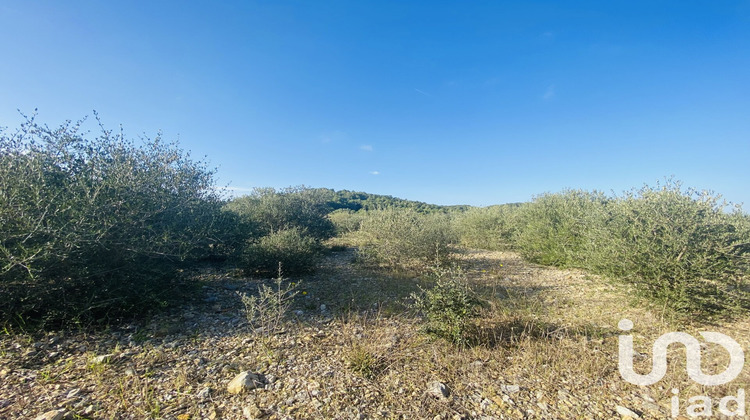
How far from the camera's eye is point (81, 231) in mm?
3270

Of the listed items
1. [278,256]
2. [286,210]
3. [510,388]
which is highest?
[286,210]

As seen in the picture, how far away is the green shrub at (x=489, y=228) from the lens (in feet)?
40.2

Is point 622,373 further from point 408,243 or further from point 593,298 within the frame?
point 408,243

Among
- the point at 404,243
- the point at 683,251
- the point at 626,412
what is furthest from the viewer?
the point at 404,243

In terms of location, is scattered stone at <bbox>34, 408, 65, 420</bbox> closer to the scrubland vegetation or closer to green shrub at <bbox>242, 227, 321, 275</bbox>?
the scrubland vegetation

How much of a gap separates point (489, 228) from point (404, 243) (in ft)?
22.2

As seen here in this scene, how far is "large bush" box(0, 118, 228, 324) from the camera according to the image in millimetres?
3115

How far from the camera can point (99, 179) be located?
4.08 metres

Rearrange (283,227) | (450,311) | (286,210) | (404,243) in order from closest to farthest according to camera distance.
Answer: (450,311)
(404,243)
(283,227)
(286,210)

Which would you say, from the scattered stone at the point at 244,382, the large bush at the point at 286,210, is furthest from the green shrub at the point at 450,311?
the large bush at the point at 286,210

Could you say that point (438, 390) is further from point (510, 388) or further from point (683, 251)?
point (683, 251)

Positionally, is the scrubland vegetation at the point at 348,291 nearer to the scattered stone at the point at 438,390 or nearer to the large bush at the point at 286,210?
the scattered stone at the point at 438,390

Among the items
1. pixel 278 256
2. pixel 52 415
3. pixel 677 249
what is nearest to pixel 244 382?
pixel 52 415

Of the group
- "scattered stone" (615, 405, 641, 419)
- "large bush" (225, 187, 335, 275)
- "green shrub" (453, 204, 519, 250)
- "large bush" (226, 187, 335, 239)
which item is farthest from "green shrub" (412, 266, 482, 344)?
"green shrub" (453, 204, 519, 250)
